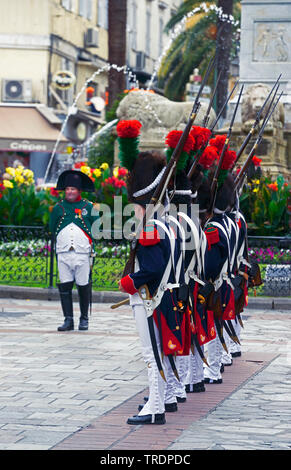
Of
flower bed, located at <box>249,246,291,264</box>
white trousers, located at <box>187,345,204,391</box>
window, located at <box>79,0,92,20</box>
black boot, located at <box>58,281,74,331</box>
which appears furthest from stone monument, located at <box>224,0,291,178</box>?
window, located at <box>79,0,92,20</box>

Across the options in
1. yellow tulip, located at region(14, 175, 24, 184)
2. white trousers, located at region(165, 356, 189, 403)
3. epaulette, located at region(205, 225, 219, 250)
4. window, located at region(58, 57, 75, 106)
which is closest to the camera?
white trousers, located at region(165, 356, 189, 403)

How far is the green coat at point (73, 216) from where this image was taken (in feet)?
42.9

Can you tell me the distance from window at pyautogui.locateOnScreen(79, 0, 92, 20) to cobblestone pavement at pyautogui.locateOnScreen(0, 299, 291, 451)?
3582 centimetres

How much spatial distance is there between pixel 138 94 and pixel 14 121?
16.8 metres

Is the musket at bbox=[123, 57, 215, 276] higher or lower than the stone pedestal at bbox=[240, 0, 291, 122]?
lower

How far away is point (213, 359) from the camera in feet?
31.7

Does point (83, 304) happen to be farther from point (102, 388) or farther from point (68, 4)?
point (68, 4)

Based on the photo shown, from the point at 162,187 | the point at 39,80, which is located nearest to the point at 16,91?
the point at 39,80

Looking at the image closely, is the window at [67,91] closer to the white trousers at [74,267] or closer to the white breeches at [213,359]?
the white trousers at [74,267]

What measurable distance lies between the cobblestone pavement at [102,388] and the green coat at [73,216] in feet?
3.88

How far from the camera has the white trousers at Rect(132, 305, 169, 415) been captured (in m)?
7.78

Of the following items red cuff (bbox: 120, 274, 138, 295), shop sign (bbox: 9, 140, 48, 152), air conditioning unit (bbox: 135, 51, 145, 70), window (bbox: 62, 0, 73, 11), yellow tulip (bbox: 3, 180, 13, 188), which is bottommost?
red cuff (bbox: 120, 274, 138, 295)

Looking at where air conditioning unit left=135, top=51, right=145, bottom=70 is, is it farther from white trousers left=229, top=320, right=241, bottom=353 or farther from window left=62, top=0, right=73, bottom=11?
white trousers left=229, top=320, right=241, bottom=353
